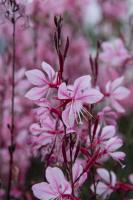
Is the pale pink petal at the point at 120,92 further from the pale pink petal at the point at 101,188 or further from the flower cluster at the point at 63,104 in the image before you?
the pale pink petal at the point at 101,188

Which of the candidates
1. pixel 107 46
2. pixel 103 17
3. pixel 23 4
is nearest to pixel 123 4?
pixel 103 17

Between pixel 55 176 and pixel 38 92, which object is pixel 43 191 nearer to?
pixel 55 176

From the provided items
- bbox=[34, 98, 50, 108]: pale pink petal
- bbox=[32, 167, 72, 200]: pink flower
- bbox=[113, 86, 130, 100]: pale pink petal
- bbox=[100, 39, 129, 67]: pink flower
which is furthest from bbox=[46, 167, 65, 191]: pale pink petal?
bbox=[100, 39, 129, 67]: pink flower

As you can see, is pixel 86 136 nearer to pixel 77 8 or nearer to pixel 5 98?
pixel 5 98

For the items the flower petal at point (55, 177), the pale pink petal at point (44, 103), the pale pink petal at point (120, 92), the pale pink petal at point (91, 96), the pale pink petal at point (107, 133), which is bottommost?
the flower petal at point (55, 177)

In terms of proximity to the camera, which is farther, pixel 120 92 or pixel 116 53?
pixel 116 53

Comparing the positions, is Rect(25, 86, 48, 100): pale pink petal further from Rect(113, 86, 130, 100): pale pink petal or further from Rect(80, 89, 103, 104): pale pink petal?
Rect(113, 86, 130, 100): pale pink petal

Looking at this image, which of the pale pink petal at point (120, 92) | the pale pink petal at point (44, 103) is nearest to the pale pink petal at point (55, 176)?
the pale pink petal at point (44, 103)

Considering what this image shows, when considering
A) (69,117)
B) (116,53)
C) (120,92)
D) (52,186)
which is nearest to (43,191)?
(52,186)
